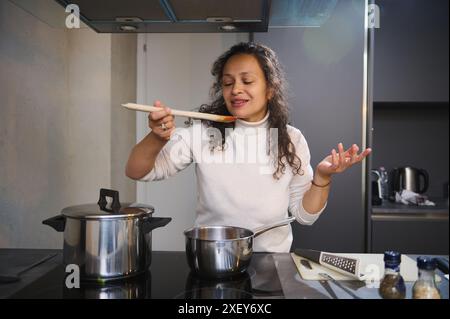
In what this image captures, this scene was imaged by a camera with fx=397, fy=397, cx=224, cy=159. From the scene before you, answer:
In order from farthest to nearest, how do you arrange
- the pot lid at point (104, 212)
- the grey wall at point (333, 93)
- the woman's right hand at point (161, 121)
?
the grey wall at point (333, 93), the woman's right hand at point (161, 121), the pot lid at point (104, 212)

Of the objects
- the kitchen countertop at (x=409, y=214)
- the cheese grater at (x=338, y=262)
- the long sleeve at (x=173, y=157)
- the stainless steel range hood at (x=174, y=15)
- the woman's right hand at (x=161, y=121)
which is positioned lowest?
the kitchen countertop at (x=409, y=214)

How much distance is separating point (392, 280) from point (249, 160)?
2.15 ft

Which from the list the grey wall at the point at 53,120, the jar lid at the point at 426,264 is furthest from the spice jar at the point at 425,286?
the grey wall at the point at 53,120

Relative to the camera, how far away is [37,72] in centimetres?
154

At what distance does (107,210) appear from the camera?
80 centimetres

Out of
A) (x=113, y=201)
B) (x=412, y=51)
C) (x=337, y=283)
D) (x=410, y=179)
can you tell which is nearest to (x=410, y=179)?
(x=410, y=179)

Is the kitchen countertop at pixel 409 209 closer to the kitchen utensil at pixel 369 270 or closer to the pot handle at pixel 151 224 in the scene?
the kitchen utensil at pixel 369 270

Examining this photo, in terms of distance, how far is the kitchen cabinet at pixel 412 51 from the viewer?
208 cm

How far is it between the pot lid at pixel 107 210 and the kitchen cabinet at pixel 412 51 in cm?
167

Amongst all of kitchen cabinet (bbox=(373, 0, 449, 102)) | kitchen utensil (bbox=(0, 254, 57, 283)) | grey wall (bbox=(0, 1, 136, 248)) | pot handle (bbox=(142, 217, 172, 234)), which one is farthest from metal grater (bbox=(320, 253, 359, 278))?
kitchen cabinet (bbox=(373, 0, 449, 102))

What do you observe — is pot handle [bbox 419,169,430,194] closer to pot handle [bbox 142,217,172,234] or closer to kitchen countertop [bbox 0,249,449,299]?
kitchen countertop [bbox 0,249,449,299]

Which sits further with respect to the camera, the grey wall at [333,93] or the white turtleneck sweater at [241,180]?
the grey wall at [333,93]

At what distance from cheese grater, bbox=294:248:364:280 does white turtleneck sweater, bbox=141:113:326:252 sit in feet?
0.87

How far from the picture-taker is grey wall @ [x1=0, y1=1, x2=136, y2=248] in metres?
1.35
